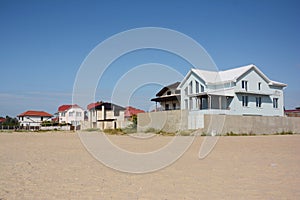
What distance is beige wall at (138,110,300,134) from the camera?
28356 mm

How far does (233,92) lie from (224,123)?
29.6 ft

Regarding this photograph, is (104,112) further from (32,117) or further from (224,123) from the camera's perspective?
(32,117)

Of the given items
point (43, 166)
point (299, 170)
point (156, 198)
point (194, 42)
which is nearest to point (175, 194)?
point (156, 198)

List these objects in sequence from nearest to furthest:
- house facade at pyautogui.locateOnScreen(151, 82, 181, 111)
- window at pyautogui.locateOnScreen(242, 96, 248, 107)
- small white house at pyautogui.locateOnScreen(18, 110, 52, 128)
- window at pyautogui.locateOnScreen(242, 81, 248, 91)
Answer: window at pyautogui.locateOnScreen(242, 96, 248, 107) → window at pyautogui.locateOnScreen(242, 81, 248, 91) → house facade at pyautogui.locateOnScreen(151, 82, 181, 111) → small white house at pyautogui.locateOnScreen(18, 110, 52, 128)

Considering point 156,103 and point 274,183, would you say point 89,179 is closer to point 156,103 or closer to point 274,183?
point 274,183

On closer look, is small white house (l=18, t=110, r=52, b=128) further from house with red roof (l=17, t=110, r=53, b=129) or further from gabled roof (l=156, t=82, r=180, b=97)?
gabled roof (l=156, t=82, r=180, b=97)

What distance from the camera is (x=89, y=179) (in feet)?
23.6

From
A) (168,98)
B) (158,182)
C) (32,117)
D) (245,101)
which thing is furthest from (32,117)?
(158,182)

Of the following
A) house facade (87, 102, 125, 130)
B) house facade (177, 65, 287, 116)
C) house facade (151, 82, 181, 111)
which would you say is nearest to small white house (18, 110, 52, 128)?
house facade (87, 102, 125, 130)

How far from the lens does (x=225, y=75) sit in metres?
40.5

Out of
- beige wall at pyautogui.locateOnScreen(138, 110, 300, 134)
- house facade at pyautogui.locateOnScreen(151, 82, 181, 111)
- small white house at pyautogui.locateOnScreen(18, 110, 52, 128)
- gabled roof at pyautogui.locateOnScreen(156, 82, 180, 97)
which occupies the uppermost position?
gabled roof at pyautogui.locateOnScreen(156, 82, 180, 97)

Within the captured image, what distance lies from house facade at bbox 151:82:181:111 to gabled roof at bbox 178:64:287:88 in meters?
4.90

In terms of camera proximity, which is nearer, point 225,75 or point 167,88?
point 225,75

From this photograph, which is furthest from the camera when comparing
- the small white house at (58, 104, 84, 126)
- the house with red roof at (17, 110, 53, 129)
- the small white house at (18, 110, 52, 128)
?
the house with red roof at (17, 110, 53, 129)
